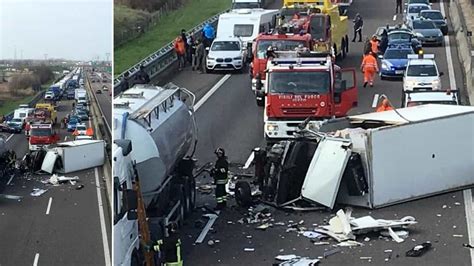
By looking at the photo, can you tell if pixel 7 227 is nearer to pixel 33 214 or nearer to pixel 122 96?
pixel 33 214

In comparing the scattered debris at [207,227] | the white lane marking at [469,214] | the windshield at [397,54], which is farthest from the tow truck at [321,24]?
the scattered debris at [207,227]

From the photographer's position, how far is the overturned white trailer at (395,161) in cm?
1931

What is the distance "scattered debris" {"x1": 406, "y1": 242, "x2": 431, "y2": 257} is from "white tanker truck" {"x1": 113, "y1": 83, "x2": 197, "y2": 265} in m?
4.20

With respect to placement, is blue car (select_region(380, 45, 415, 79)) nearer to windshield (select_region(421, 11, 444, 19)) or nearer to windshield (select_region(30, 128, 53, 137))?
windshield (select_region(421, 11, 444, 19))

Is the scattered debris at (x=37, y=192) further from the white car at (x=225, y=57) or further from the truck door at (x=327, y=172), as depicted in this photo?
the white car at (x=225, y=57)

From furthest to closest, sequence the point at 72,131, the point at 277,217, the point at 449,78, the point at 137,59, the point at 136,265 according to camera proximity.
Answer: the point at 137,59
the point at 449,78
the point at 277,217
the point at 136,265
the point at 72,131

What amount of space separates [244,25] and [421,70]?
1331cm

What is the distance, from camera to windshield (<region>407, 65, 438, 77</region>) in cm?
3412

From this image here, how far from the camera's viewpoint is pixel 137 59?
164 ft

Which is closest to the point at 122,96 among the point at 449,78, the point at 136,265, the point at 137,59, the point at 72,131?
the point at 136,265

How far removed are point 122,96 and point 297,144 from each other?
14.5 ft

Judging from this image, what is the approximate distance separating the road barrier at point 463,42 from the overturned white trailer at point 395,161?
1126cm

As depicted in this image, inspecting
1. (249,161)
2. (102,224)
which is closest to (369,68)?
(249,161)

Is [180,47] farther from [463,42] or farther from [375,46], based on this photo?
[463,42]
